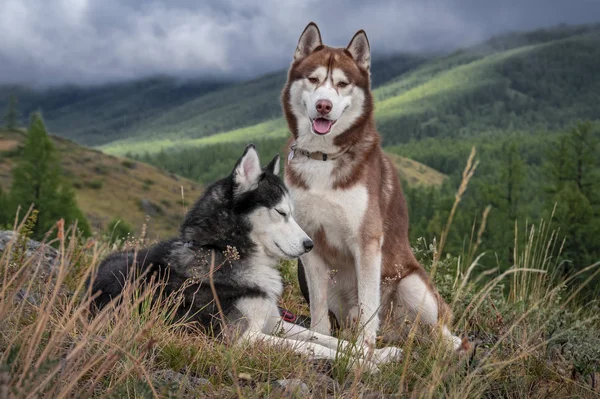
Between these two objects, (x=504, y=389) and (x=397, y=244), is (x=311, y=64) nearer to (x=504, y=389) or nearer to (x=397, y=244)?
(x=397, y=244)

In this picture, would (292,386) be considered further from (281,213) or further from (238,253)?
(281,213)

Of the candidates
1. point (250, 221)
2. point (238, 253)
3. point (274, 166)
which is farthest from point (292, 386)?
point (274, 166)

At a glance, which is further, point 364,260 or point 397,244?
point 397,244

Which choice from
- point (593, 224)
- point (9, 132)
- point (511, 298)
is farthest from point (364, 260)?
point (9, 132)

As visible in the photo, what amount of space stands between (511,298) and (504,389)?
3.64 meters

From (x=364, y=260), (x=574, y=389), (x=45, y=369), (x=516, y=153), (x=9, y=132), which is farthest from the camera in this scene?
(x=9, y=132)

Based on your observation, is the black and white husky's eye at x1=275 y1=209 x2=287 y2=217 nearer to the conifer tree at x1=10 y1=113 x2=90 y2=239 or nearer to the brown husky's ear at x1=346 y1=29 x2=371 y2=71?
the brown husky's ear at x1=346 y1=29 x2=371 y2=71

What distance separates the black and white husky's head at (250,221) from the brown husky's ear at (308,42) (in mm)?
1491

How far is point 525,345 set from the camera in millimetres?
4641

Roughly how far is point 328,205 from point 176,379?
7.90ft

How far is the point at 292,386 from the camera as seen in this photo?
3.64 metres

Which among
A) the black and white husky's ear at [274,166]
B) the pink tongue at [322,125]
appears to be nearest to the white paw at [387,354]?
the black and white husky's ear at [274,166]

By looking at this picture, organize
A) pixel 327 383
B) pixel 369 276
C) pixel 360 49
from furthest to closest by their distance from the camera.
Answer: pixel 360 49, pixel 369 276, pixel 327 383

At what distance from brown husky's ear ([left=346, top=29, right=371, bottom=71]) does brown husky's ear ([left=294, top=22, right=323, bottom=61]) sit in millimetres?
353
